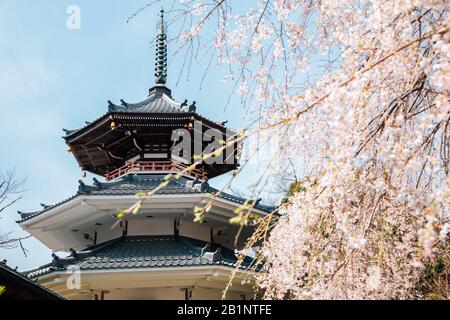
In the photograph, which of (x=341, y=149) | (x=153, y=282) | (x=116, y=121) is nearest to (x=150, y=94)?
(x=116, y=121)

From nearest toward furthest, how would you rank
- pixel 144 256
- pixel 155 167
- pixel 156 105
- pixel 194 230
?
pixel 144 256 → pixel 194 230 → pixel 155 167 → pixel 156 105

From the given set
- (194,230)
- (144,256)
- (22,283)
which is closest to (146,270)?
(144,256)

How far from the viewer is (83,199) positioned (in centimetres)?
950

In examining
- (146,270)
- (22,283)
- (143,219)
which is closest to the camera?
(22,283)

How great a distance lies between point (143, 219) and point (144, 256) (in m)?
1.26

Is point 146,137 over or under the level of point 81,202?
over

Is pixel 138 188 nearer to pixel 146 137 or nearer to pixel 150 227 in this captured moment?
pixel 150 227

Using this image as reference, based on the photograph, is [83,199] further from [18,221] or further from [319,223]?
[319,223]

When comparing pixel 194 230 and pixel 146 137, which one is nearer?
pixel 194 230

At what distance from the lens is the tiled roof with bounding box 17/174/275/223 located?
953 cm

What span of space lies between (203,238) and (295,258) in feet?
22.2

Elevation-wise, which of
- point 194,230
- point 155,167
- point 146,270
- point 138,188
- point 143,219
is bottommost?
point 146,270

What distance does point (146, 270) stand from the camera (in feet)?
28.4

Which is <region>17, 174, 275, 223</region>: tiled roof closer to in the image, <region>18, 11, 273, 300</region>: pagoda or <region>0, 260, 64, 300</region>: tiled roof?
<region>18, 11, 273, 300</region>: pagoda
